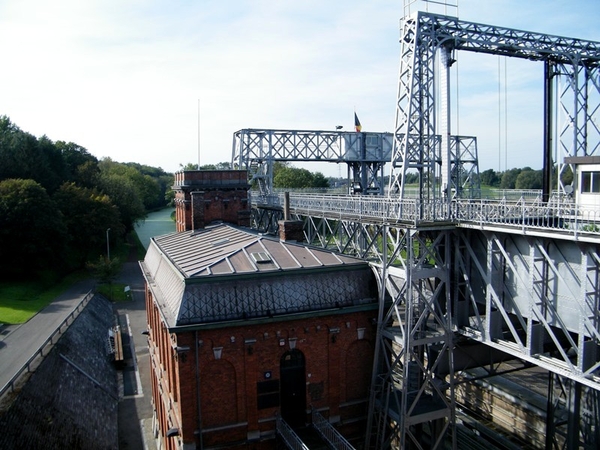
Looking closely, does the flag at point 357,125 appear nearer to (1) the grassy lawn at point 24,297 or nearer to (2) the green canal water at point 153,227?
(1) the grassy lawn at point 24,297

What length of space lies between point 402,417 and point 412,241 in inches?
237

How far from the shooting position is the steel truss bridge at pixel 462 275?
1396 cm

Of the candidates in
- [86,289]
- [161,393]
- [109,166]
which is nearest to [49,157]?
[86,289]

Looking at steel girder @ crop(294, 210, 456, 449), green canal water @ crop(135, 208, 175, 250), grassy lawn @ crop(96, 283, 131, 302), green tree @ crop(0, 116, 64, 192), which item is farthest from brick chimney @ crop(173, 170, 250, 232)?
green canal water @ crop(135, 208, 175, 250)

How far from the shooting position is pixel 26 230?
53594 millimetres

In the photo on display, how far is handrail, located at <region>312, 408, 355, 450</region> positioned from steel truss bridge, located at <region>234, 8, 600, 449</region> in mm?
1824

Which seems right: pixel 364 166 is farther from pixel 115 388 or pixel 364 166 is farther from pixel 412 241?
pixel 412 241

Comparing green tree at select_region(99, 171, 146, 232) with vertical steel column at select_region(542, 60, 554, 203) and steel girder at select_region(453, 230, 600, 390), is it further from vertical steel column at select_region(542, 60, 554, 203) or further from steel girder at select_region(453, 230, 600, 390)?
steel girder at select_region(453, 230, 600, 390)

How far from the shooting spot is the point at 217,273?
1814cm

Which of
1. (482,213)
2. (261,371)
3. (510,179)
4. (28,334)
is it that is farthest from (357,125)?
(510,179)

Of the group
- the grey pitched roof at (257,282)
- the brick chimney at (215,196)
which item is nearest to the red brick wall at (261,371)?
the grey pitched roof at (257,282)

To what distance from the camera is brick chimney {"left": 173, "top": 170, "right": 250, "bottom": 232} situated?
31.9 metres

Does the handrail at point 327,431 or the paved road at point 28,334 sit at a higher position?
the handrail at point 327,431

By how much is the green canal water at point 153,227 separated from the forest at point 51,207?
1766 cm
